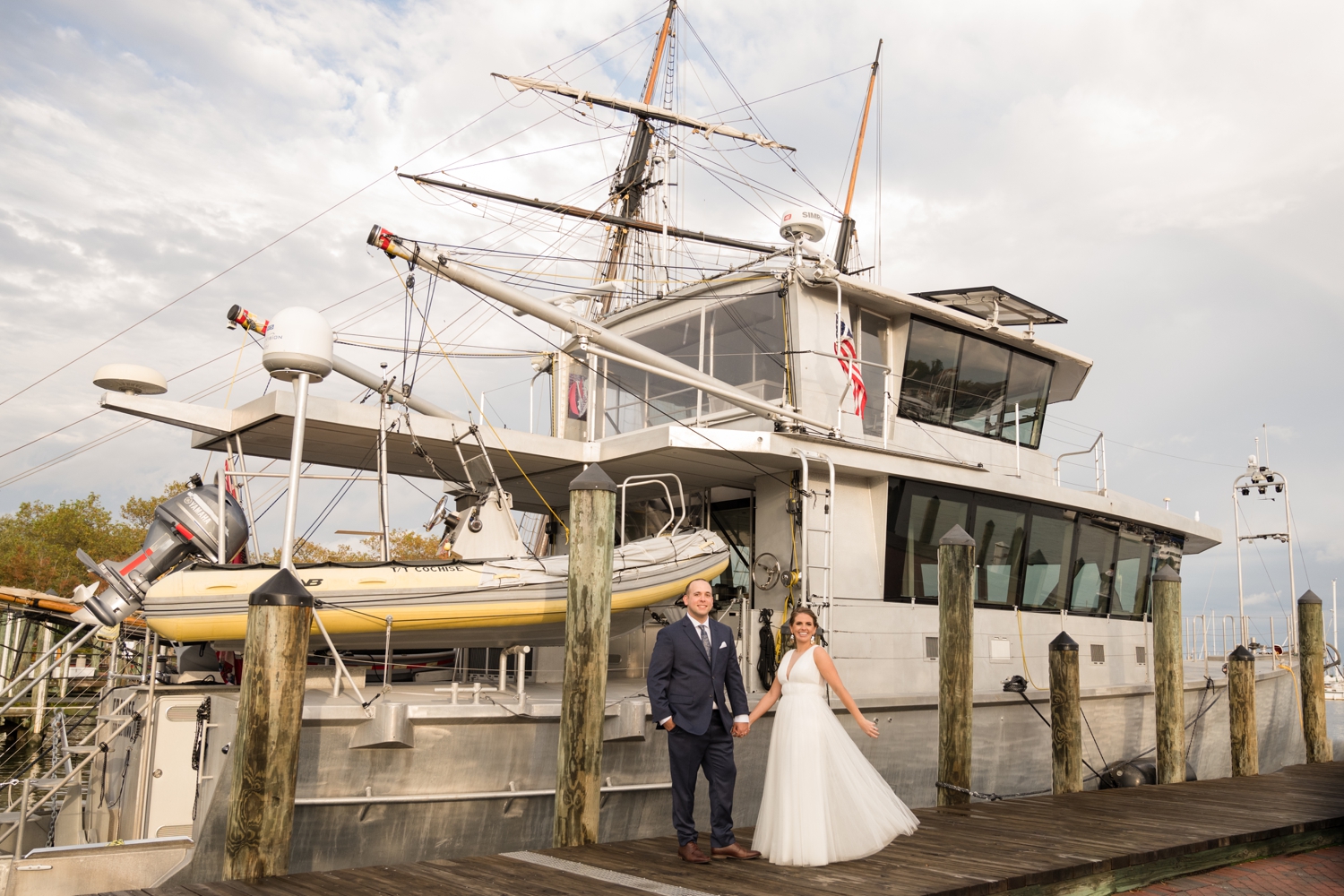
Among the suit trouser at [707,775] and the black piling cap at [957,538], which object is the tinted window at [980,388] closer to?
the black piling cap at [957,538]

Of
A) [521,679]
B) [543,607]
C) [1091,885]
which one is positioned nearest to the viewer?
[1091,885]

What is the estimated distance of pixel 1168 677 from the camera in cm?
1145

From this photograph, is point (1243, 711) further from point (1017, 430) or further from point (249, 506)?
point (249, 506)

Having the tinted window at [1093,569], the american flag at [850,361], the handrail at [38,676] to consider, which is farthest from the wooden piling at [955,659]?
the handrail at [38,676]

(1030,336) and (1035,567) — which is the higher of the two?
(1030,336)

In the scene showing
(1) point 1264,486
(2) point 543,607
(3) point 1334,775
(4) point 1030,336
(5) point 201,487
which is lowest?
(3) point 1334,775

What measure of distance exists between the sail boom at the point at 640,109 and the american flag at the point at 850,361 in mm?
11388

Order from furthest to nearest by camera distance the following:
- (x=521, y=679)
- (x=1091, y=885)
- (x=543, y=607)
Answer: (x=543, y=607), (x=521, y=679), (x=1091, y=885)

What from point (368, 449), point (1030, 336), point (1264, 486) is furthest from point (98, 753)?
point (1264, 486)

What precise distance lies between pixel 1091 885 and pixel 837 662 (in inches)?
177

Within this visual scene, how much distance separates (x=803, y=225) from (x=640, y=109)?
12.3m

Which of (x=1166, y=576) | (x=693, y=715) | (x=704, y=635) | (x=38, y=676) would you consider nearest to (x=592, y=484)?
(x=704, y=635)

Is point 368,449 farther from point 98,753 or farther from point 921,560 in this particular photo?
point 921,560

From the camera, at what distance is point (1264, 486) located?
55.6 ft
